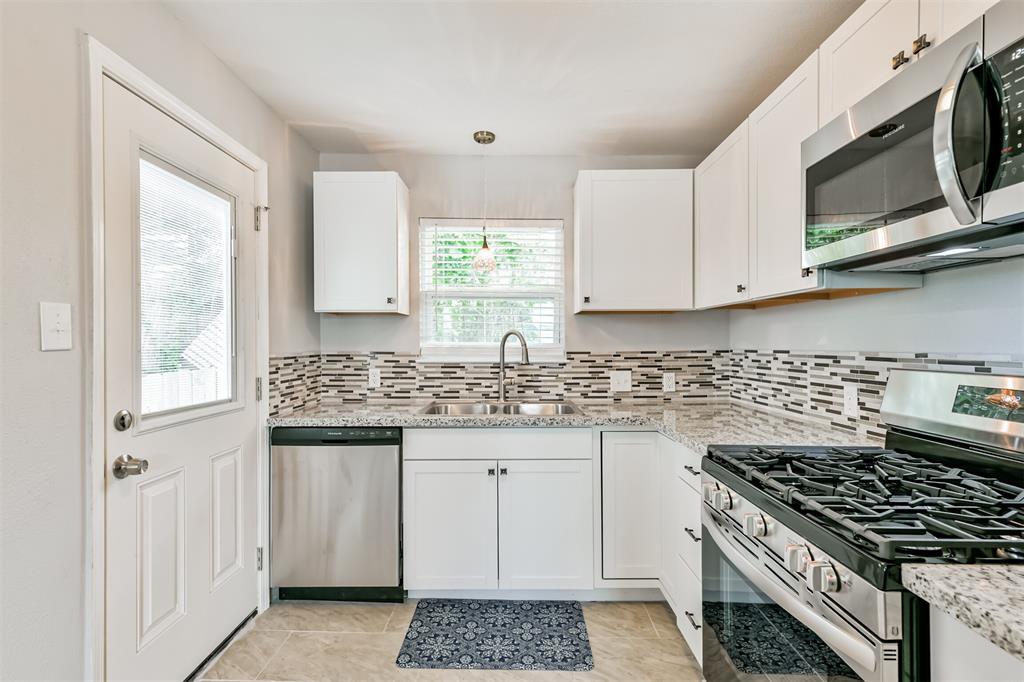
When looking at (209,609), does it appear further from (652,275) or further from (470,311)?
(652,275)

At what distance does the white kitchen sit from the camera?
1.17 m

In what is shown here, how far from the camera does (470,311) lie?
3.11 meters

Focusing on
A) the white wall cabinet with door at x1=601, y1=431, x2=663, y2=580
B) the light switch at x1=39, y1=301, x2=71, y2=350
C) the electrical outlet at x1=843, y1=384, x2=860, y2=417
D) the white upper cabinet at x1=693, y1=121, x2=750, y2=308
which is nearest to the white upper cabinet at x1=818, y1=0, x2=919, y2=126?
the white upper cabinet at x1=693, y1=121, x2=750, y2=308

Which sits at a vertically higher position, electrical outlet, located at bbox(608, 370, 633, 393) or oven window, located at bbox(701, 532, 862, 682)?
electrical outlet, located at bbox(608, 370, 633, 393)

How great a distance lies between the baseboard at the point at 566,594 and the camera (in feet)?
8.06

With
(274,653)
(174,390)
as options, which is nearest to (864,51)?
(174,390)

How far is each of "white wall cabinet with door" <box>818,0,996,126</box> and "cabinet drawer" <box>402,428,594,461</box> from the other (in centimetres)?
160

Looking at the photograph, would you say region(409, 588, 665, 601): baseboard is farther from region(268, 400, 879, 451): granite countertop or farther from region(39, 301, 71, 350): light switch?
region(39, 301, 71, 350): light switch

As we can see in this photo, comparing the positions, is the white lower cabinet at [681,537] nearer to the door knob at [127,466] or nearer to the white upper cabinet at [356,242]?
the white upper cabinet at [356,242]

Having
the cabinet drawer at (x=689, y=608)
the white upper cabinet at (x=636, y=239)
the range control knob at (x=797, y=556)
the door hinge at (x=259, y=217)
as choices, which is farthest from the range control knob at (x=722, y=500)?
the door hinge at (x=259, y=217)

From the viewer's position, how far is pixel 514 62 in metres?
2.06

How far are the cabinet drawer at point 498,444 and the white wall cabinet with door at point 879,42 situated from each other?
1601 mm

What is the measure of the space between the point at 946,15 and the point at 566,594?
8.20 feet

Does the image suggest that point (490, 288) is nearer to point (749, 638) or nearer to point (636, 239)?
point (636, 239)
